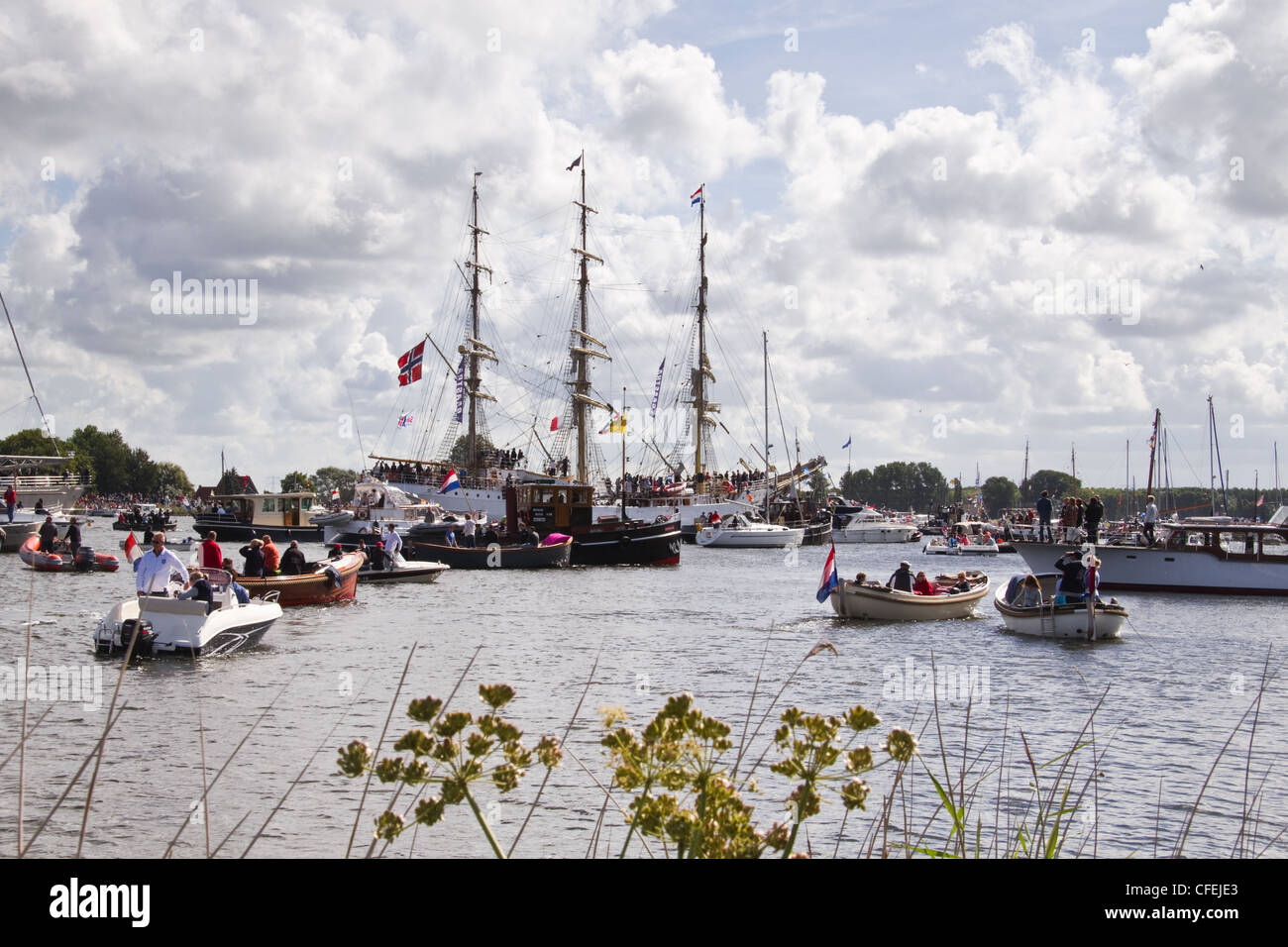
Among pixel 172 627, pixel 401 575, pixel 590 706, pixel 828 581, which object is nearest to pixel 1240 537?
pixel 828 581

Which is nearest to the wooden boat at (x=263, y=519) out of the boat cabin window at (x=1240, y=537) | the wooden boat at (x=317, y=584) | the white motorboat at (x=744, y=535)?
the white motorboat at (x=744, y=535)

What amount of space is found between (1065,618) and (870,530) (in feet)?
290

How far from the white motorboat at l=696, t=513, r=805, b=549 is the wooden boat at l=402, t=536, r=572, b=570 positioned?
120 feet

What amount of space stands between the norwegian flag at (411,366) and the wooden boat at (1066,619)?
144 ft

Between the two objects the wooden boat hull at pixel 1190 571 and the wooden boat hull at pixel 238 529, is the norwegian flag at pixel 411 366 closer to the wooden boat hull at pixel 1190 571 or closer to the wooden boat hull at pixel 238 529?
the wooden boat hull at pixel 238 529

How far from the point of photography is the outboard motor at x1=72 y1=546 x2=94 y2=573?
42312 millimetres

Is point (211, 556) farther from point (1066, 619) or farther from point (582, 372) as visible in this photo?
point (582, 372)

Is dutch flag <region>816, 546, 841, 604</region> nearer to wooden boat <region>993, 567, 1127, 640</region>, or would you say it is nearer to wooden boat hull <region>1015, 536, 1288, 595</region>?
wooden boat <region>993, 567, 1127, 640</region>

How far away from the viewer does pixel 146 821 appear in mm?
10109

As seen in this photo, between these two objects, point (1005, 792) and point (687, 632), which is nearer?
point (1005, 792)
